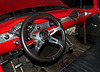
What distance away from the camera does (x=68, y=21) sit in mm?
2158

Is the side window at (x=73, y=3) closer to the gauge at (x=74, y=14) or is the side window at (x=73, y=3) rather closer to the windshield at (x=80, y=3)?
the windshield at (x=80, y=3)

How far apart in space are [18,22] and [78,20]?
55.0 inches

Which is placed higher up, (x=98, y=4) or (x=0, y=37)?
(x=98, y=4)

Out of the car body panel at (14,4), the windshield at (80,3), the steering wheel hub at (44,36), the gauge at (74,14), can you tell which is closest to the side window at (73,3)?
the windshield at (80,3)

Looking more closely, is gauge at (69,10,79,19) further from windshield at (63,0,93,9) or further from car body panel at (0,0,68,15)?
car body panel at (0,0,68,15)

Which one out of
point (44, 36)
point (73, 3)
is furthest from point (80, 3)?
point (44, 36)

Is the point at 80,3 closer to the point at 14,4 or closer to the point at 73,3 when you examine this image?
the point at 73,3

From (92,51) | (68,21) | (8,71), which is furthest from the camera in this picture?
(68,21)

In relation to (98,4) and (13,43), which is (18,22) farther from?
(98,4)

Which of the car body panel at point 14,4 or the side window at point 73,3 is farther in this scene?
the side window at point 73,3

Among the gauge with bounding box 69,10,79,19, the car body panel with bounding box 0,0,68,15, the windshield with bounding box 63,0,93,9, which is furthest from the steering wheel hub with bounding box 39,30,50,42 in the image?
the windshield with bounding box 63,0,93,9

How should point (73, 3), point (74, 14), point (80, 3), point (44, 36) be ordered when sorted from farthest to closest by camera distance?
point (73, 3) < point (80, 3) < point (74, 14) < point (44, 36)

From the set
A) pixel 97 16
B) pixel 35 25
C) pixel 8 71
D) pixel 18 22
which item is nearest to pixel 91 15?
pixel 97 16

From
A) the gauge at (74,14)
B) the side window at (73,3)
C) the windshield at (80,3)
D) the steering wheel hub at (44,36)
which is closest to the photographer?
the steering wheel hub at (44,36)
